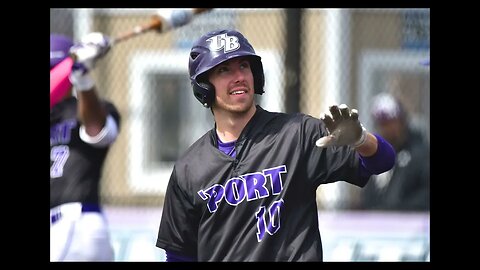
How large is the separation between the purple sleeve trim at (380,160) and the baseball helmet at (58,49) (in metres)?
2.75

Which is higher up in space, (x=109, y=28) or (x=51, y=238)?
(x=109, y=28)

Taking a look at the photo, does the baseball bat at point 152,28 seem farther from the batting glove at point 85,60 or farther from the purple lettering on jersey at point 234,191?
the purple lettering on jersey at point 234,191

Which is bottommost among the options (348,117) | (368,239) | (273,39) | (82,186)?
(368,239)

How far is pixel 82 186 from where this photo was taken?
627 centimetres

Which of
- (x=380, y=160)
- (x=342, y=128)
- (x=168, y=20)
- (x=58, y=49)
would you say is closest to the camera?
(x=342, y=128)

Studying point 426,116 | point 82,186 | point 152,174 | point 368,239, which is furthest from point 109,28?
point 82,186

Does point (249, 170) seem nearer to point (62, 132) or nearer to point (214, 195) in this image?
point (214, 195)

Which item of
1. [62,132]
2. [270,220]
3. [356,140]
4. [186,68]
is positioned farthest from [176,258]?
[186,68]

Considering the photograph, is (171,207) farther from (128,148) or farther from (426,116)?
(128,148)

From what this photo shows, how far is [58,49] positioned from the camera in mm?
6551

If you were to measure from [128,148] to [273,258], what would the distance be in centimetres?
800

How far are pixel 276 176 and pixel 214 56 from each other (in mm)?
535

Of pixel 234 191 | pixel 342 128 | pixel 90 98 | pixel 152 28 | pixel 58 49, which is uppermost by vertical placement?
pixel 152 28

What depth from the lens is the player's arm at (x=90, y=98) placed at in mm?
5930
